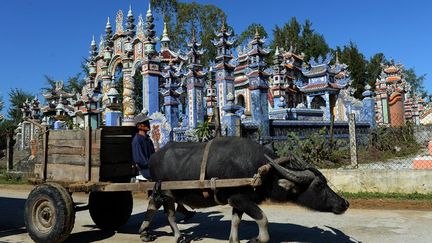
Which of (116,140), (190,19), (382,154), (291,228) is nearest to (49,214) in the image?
(116,140)

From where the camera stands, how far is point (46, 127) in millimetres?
6195

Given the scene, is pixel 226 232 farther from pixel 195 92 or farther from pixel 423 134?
pixel 423 134

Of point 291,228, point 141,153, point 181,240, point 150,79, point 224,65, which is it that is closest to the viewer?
point 181,240

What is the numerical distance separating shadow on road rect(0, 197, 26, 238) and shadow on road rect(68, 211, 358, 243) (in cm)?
135

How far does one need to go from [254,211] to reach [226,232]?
1.81 meters

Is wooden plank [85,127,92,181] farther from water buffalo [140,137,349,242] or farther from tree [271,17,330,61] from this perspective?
tree [271,17,330,61]

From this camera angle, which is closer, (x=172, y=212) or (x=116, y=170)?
(x=172, y=212)

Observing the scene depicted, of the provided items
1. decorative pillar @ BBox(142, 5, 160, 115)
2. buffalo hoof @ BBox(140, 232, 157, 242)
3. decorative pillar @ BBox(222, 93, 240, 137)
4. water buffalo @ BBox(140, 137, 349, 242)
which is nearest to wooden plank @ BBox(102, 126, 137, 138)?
water buffalo @ BBox(140, 137, 349, 242)

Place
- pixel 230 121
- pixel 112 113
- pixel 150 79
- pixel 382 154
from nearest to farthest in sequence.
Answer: pixel 230 121, pixel 112 113, pixel 382 154, pixel 150 79

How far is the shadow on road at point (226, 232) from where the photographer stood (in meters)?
5.74

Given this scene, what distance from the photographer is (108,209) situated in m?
6.77

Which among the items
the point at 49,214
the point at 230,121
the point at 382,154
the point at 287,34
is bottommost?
the point at 49,214

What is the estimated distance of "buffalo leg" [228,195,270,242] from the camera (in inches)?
179

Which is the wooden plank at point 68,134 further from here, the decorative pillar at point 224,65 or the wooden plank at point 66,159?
the decorative pillar at point 224,65
